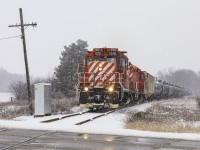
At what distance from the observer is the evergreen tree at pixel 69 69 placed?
51.1 m

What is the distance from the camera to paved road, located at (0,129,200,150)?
28.0 ft

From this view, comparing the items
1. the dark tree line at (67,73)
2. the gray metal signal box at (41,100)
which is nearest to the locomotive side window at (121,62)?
the gray metal signal box at (41,100)

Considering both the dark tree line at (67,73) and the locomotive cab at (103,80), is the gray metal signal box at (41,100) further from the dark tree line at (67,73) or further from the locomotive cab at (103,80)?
the dark tree line at (67,73)

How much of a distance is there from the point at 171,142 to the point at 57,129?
417 centimetres

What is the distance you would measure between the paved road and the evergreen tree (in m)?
38.5

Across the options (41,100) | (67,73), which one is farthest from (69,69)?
(41,100)

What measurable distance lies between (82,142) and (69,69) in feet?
144

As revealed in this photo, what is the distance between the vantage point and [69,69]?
52875 millimetres

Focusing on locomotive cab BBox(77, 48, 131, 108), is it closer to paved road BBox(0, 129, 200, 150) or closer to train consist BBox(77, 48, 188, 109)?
train consist BBox(77, 48, 188, 109)

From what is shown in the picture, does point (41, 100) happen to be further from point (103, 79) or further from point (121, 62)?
point (121, 62)

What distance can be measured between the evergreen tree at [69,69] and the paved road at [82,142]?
38.5 meters

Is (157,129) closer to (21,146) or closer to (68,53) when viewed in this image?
(21,146)

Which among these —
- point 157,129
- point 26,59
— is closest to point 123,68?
point 26,59

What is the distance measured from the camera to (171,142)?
31.5 feet
